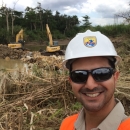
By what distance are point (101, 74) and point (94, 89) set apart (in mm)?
82

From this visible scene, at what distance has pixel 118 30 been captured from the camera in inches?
1222

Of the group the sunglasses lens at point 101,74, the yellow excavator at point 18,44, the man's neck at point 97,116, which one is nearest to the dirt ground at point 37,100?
the man's neck at point 97,116

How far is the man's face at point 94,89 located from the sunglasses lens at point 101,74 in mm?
16

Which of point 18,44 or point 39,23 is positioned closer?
Result: point 18,44

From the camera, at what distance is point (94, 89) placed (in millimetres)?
1228

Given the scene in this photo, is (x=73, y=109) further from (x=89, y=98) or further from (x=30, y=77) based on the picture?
(x=89, y=98)

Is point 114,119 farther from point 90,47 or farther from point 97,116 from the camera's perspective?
point 90,47

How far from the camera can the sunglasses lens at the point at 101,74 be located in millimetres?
1229

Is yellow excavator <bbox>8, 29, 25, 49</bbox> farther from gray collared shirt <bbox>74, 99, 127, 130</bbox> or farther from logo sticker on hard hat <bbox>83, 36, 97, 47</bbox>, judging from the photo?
gray collared shirt <bbox>74, 99, 127, 130</bbox>

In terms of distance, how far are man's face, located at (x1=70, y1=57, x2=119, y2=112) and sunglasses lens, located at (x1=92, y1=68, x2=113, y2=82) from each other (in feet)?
0.05

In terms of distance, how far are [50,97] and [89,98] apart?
9.29ft

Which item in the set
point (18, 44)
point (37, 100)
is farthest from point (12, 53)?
point (37, 100)

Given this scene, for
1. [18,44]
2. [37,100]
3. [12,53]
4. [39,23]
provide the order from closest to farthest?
1. [37,100]
2. [12,53]
3. [18,44]
4. [39,23]

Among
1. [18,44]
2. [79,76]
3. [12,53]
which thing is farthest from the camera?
[18,44]
